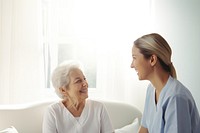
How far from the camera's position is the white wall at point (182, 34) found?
2.72 metres

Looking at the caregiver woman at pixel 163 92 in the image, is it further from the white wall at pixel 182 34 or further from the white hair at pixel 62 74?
the white wall at pixel 182 34

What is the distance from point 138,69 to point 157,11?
116cm

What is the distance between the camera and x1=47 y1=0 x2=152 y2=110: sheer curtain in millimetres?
2689

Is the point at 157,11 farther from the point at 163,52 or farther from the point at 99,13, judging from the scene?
the point at 163,52

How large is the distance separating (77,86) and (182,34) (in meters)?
1.14

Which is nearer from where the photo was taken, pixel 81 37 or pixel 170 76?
pixel 170 76

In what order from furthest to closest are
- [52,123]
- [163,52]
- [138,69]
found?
[52,123]
[138,69]
[163,52]

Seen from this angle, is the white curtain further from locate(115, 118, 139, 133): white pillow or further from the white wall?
locate(115, 118, 139, 133): white pillow

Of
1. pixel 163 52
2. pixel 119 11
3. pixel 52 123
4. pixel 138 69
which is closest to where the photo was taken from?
pixel 163 52

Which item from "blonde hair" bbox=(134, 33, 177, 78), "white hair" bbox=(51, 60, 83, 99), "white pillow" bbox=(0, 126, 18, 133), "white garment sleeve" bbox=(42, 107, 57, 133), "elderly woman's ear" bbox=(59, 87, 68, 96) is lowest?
"white pillow" bbox=(0, 126, 18, 133)

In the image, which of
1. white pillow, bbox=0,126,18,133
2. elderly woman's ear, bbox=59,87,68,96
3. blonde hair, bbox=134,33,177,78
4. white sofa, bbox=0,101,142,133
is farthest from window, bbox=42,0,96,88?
blonde hair, bbox=134,33,177,78

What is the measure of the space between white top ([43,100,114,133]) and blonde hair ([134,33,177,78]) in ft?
2.10

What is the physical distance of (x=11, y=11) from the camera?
109 inches

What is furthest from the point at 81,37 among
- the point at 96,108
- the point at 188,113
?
the point at 188,113
